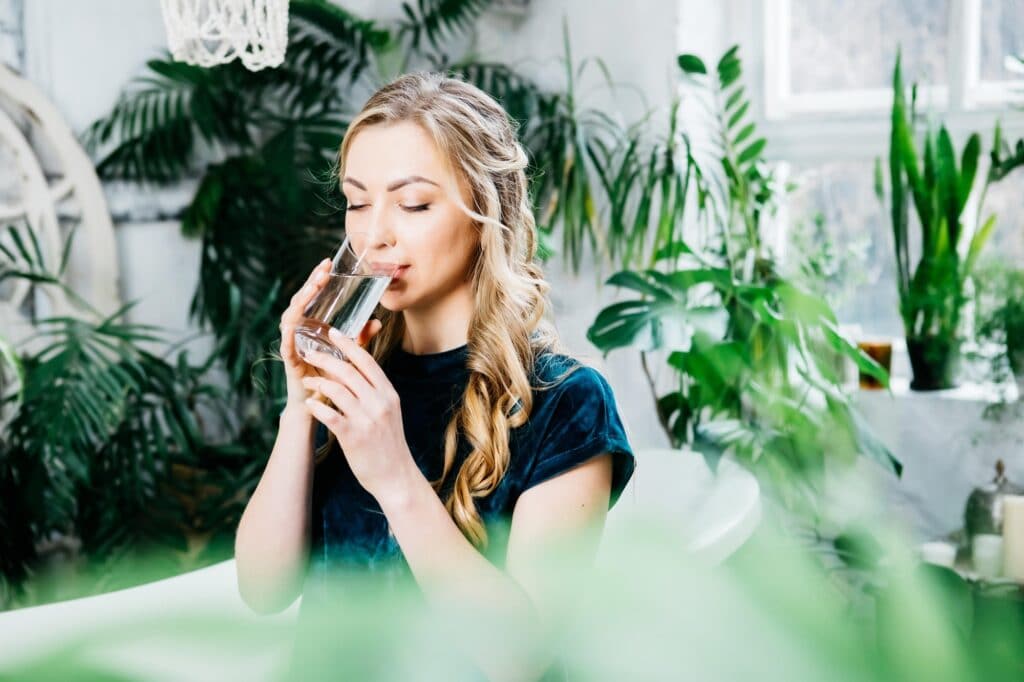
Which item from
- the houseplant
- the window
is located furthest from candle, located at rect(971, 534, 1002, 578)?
the window

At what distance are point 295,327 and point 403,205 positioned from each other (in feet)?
0.50

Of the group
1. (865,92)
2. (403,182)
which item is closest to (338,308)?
(403,182)

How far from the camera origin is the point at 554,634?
2.91 ft

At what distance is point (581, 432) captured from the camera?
37.6 inches

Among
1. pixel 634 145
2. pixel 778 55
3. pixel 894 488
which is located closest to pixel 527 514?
pixel 634 145

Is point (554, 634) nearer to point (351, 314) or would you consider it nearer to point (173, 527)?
point (351, 314)

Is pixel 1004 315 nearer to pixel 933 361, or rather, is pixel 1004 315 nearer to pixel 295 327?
pixel 933 361

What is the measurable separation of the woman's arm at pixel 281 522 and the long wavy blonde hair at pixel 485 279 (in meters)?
0.08

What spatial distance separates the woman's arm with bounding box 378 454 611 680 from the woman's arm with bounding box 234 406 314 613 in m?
0.17

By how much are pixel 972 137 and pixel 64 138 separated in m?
2.04

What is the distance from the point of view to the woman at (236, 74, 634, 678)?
865 millimetres

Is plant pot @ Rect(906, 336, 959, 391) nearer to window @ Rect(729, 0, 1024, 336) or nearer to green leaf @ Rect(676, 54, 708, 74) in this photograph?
window @ Rect(729, 0, 1024, 336)

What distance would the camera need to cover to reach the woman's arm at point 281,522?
1.01 meters

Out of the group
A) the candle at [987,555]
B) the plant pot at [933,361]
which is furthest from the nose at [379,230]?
the plant pot at [933,361]
